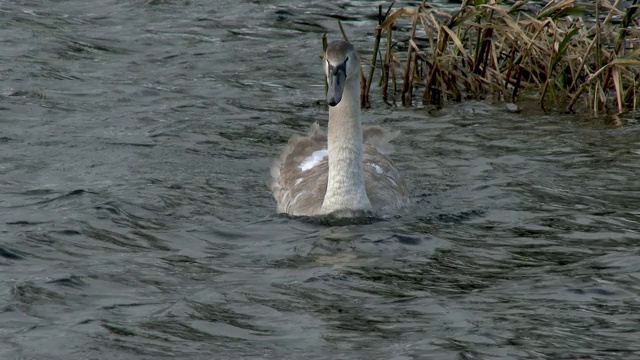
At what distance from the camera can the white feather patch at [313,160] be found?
37.3 ft

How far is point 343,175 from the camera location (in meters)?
9.92

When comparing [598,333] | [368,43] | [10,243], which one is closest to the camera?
[598,333]

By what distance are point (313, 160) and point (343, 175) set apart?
63.1 inches

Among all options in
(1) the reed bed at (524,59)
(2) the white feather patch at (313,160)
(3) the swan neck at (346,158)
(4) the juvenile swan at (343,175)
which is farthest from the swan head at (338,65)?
(1) the reed bed at (524,59)

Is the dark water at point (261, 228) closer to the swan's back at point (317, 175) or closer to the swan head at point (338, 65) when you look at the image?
the swan's back at point (317, 175)

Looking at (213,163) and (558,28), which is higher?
(558,28)

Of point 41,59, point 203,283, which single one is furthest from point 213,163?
point 41,59

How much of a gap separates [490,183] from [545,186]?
466 millimetres

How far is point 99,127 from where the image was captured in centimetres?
1266

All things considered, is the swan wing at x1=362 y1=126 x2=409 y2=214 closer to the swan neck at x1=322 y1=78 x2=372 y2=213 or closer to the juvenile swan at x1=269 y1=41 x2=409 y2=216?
the juvenile swan at x1=269 y1=41 x2=409 y2=216

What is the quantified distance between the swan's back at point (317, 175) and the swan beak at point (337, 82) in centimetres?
100

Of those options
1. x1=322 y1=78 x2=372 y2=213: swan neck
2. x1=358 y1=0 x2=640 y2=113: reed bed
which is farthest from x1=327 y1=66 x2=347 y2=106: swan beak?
x1=358 y1=0 x2=640 y2=113: reed bed

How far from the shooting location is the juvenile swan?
9.84 meters

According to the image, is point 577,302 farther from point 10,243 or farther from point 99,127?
point 99,127
